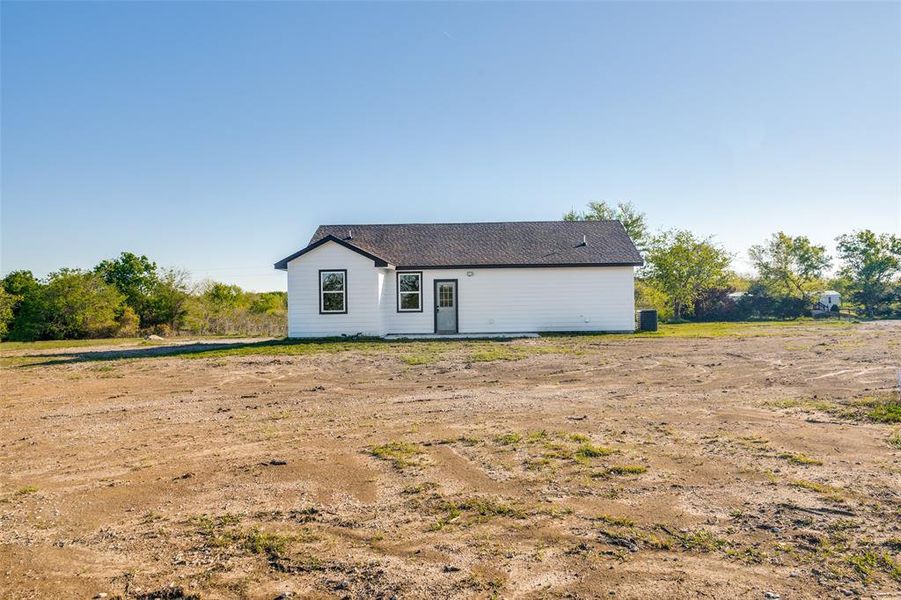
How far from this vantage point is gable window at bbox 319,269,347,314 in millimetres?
18625

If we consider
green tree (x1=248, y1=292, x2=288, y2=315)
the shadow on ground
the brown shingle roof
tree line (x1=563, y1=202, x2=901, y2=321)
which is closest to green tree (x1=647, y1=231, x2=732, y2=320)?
tree line (x1=563, y1=202, x2=901, y2=321)

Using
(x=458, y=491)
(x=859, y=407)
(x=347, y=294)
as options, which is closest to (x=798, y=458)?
(x=859, y=407)

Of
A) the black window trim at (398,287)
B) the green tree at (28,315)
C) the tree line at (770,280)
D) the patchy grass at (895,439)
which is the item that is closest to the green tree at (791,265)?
the tree line at (770,280)

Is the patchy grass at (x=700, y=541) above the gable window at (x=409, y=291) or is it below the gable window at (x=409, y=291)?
below

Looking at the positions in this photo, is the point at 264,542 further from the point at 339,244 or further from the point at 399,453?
the point at 339,244

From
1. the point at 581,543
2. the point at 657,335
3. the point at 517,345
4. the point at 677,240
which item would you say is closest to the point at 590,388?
the point at 581,543

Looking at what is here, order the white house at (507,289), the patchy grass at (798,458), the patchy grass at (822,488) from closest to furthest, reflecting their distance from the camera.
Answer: the patchy grass at (822,488), the patchy grass at (798,458), the white house at (507,289)

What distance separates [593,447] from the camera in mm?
5422

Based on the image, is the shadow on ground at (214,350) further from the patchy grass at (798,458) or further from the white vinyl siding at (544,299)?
the patchy grass at (798,458)

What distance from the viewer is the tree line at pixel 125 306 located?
875 inches

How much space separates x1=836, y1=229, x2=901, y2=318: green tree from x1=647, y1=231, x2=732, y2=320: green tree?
8.30m

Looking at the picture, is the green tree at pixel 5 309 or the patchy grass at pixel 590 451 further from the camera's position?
the green tree at pixel 5 309

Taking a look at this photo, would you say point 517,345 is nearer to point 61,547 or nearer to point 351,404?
Answer: point 351,404

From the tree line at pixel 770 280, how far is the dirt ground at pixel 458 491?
21561 millimetres
